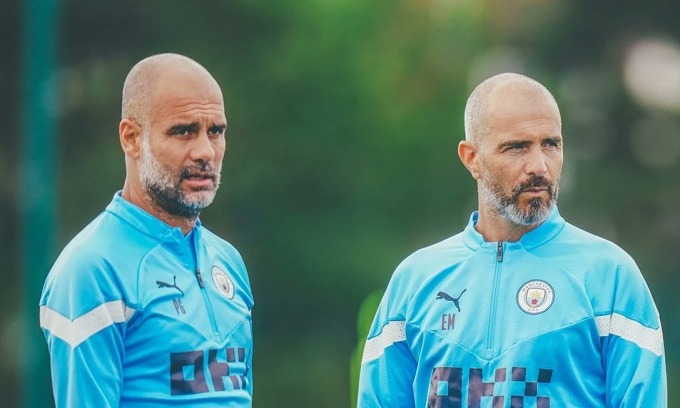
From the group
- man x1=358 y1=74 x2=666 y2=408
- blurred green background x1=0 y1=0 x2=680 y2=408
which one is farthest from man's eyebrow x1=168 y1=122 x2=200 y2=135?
blurred green background x1=0 y1=0 x2=680 y2=408

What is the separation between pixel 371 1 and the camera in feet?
69.2

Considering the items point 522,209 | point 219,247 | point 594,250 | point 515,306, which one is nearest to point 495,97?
point 522,209

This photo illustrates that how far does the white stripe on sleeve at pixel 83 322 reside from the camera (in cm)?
514

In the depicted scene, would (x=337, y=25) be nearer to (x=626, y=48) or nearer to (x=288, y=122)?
(x=288, y=122)

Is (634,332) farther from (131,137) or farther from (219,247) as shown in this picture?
(131,137)

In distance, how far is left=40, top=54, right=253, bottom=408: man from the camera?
5168 mm

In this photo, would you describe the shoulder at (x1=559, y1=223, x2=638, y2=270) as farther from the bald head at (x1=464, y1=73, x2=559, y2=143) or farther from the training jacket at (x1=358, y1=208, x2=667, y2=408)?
the bald head at (x1=464, y1=73, x2=559, y2=143)

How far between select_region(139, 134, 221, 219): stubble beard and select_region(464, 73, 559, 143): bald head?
0.98 meters

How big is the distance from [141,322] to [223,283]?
49 centimetres

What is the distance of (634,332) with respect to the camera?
5172mm

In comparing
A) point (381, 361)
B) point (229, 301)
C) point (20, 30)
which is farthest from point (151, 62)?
point (20, 30)

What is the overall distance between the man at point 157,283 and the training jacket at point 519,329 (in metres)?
0.58

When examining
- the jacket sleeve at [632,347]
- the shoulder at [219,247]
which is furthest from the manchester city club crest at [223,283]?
the jacket sleeve at [632,347]

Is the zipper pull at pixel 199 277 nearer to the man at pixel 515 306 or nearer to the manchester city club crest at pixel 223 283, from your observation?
the manchester city club crest at pixel 223 283
